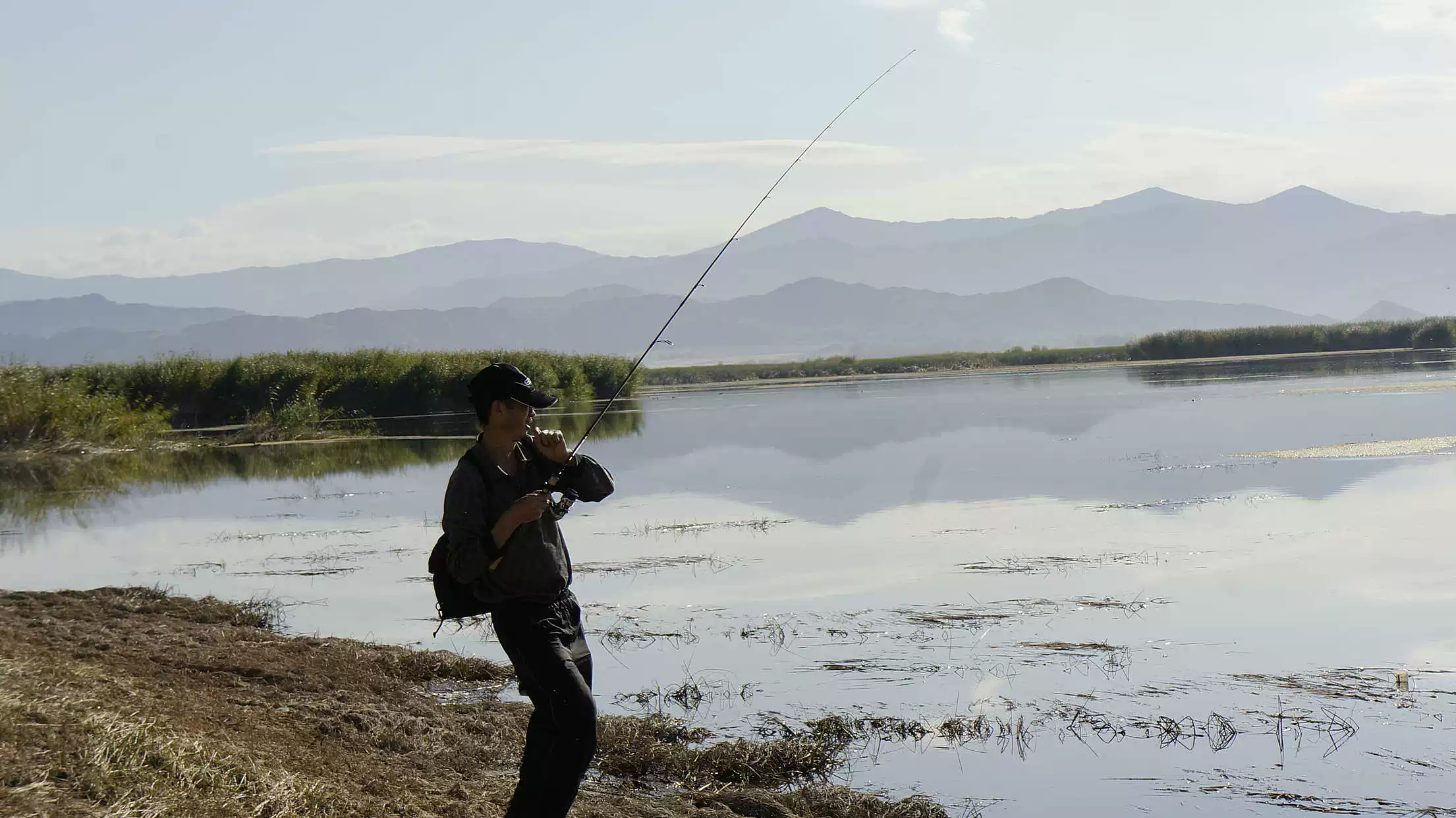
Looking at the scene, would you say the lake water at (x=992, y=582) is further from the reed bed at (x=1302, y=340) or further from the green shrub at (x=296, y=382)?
the reed bed at (x=1302, y=340)

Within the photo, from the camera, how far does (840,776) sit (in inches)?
262

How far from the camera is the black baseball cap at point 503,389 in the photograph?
494 centimetres

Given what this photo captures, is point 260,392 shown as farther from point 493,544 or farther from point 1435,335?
point 1435,335

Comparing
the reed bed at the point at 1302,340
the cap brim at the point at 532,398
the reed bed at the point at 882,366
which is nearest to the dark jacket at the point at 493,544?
the cap brim at the point at 532,398

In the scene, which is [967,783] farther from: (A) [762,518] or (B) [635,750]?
(A) [762,518]

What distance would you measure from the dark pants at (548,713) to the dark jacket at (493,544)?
0.08 meters

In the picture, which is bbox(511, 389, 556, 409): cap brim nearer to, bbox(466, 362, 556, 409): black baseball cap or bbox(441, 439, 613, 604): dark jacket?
bbox(466, 362, 556, 409): black baseball cap

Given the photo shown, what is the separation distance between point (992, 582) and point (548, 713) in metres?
7.35

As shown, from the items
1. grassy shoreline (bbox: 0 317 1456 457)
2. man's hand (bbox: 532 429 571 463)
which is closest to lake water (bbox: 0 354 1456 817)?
man's hand (bbox: 532 429 571 463)

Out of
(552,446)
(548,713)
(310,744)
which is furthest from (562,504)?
(310,744)

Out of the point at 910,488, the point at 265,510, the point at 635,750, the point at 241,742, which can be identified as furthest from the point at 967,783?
the point at 265,510

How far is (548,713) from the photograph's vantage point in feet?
15.5

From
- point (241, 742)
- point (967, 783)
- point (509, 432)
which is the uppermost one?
point (509, 432)

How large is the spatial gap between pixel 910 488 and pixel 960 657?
10.3 meters
